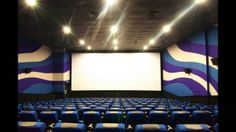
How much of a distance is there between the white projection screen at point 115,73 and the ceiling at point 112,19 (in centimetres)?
593

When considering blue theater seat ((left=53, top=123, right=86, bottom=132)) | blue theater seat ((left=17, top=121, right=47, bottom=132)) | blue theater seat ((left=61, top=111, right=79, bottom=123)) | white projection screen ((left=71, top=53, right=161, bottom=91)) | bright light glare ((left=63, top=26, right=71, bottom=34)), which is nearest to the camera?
blue theater seat ((left=53, top=123, right=86, bottom=132))

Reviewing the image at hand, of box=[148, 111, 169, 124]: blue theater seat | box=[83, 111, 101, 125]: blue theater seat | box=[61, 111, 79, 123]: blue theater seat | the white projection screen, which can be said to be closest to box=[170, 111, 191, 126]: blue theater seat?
box=[148, 111, 169, 124]: blue theater seat

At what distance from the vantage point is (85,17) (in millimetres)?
12125

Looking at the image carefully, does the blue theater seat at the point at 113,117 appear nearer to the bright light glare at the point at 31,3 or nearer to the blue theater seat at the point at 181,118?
the blue theater seat at the point at 181,118

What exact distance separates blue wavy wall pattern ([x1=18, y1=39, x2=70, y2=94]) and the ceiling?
0.97 meters

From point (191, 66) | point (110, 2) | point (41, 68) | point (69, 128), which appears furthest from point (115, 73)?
point (69, 128)

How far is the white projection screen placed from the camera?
78.8 ft

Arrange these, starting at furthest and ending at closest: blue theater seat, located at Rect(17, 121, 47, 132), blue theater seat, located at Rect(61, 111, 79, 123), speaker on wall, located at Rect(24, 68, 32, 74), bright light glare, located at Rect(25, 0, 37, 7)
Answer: speaker on wall, located at Rect(24, 68, 32, 74) → bright light glare, located at Rect(25, 0, 37, 7) → blue theater seat, located at Rect(61, 111, 79, 123) → blue theater seat, located at Rect(17, 121, 47, 132)

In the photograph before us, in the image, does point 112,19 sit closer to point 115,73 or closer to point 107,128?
point 107,128

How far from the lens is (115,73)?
24109 millimetres

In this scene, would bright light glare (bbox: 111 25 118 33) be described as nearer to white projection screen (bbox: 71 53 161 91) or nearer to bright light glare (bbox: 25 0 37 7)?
bright light glare (bbox: 25 0 37 7)

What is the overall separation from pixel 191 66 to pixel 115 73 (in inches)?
333
